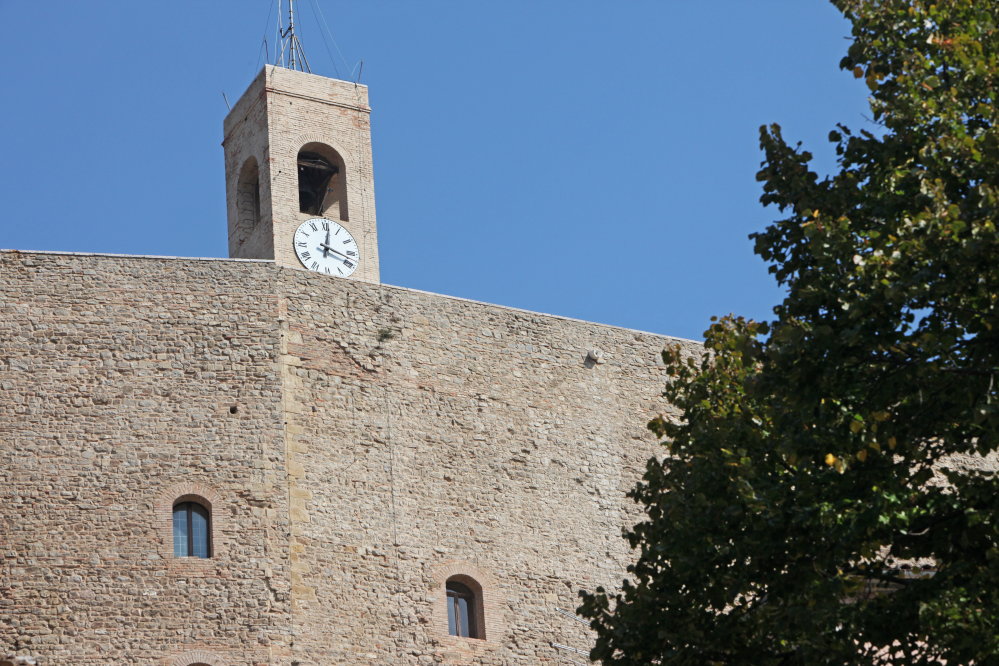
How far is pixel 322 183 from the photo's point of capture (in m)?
28.0

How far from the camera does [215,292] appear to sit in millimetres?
21547

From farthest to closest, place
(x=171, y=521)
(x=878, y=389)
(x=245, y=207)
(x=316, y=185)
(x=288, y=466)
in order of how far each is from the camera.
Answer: (x=316, y=185) < (x=245, y=207) < (x=288, y=466) < (x=171, y=521) < (x=878, y=389)

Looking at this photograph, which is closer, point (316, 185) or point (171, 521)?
point (171, 521)

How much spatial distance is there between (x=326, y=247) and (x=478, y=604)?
787cm

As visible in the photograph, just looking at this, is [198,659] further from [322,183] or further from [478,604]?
[322,183]

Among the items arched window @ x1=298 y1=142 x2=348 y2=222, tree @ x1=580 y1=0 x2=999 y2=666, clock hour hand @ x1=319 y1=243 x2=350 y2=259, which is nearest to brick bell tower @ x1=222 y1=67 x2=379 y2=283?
arched window @ x1=298 y1=142 x2=348 y2=222

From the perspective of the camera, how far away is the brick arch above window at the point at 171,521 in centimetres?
1980

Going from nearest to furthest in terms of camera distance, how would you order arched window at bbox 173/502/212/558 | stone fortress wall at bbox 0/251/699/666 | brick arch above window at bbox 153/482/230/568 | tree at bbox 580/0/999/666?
tree at bbox 580/0/999/666 < stone fortress wall at bbox 0/251/699/666 < brick arch above window at bbox 153/482/230/568 < arched window at bbox 173/502/212/558

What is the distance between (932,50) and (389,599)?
10586 millimetres

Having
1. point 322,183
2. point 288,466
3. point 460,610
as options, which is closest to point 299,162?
point 322,183

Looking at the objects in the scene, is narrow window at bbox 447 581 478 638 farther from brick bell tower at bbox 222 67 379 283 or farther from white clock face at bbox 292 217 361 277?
brick bell tower at bbox 222 67 379 283

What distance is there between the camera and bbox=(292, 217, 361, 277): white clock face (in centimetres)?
2661

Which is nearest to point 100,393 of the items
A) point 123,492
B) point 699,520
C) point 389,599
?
point 123,492

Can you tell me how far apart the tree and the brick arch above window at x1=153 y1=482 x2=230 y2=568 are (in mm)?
7211
